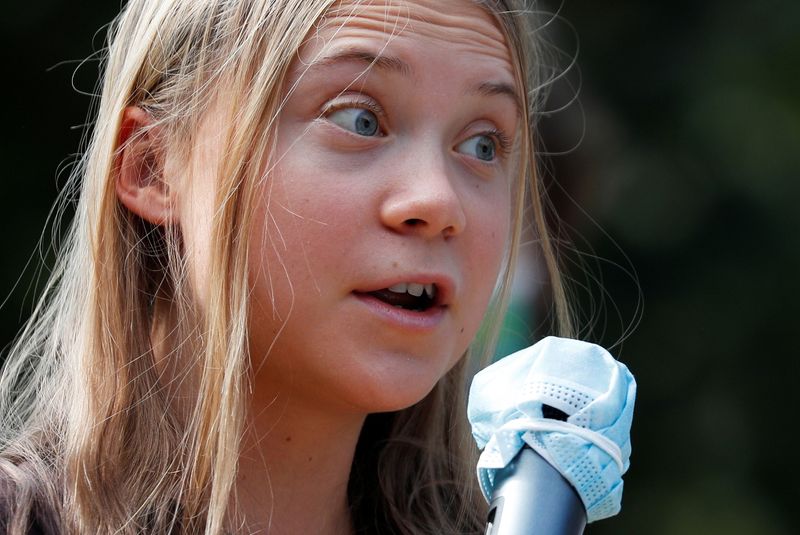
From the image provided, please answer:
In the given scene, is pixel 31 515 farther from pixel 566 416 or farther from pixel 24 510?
pixel 566 416

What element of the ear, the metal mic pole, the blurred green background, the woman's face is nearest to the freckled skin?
the woman's face

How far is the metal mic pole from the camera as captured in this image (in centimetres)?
146

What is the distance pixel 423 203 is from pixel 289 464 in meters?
0.53

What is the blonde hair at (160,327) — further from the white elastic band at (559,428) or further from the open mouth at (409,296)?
the white elastic band at (559,428)

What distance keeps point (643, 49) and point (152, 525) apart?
11.6 feet

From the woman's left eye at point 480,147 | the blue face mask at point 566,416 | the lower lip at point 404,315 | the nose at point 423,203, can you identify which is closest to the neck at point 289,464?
the lower lip at point 404,315

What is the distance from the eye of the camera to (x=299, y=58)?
204cm

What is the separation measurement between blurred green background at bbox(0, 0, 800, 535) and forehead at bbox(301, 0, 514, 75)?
271cm

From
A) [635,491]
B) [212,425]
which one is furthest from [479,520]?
[635,491]

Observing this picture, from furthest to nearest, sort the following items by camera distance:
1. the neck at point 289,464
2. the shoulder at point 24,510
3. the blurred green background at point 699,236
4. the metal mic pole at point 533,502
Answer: the blurred green background at point 699,236 < the neck at point 289,464 < the shoulder at point 24,510 < the metal mic pole at point 533,502

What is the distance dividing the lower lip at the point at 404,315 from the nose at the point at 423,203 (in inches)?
4.7

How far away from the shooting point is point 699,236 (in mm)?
5016

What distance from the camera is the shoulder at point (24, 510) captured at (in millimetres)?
1874

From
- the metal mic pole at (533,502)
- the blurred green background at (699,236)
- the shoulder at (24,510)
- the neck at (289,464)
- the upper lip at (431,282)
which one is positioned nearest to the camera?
the metal mic pole at (533,502)
